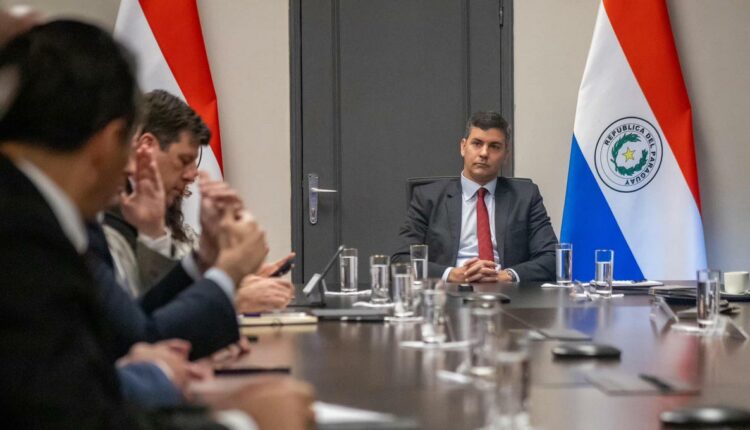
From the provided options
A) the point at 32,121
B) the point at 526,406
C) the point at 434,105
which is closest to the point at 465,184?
the point at 434,105

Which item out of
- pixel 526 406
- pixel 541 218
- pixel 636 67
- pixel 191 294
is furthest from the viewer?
pixel 636 67

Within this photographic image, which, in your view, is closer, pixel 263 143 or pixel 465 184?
pixel 465 184

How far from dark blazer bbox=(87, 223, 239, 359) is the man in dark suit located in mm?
508

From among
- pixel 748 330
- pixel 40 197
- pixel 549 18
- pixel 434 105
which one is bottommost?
pixel 748 330

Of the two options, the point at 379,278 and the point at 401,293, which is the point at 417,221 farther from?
the point at 401,293

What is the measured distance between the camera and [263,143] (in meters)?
5.39

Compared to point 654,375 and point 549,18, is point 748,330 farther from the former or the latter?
point 549,18

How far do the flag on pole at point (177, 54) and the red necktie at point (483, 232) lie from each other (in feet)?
4.84

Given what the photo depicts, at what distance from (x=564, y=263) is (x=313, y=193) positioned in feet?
6.92

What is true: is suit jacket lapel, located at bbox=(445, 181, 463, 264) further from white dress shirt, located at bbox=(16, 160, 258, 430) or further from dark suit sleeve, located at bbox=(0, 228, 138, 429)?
dark suit sleeve, located at bbox=(0, 228, 138, 429)

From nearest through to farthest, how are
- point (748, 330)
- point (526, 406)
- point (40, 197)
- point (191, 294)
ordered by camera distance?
point (40, 197), point (526, 406), point (191, 294), point (748, 330)

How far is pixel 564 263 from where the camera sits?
11.9ft

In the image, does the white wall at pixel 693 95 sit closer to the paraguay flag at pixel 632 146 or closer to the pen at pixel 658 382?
the paraguay flag at pixel 632 146

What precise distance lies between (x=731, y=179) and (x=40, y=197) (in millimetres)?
4875
